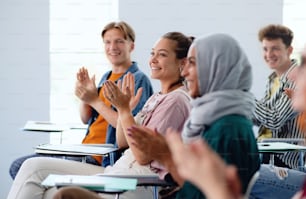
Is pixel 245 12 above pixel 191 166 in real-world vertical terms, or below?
above

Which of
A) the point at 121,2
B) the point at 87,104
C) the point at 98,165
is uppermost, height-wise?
the point at 121,2

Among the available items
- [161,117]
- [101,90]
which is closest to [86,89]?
[101,90]

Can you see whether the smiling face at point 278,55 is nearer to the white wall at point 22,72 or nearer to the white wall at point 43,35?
the white wall at point 43,35

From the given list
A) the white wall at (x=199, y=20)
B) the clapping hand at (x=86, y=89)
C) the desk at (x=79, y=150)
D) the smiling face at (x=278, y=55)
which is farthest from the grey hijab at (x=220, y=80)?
the white wall at (x=199, y=20)

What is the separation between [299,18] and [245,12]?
0.45m

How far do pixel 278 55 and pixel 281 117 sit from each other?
46cm

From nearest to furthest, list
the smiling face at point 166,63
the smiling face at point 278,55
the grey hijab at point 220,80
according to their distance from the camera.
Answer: the grey hijab at point 220,80
the smiling face at point 166,63
the smiling face at point 278,55

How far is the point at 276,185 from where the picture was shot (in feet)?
9.71

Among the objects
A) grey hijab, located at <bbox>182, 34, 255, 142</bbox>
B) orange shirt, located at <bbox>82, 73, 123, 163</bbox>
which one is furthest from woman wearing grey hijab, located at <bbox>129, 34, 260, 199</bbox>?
orange shirt, located at <bbox>82, 73, 123, 163</bbox>

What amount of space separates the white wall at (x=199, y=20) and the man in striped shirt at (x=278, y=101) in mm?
1144

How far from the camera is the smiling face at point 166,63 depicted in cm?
321

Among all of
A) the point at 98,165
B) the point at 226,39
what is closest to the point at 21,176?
the point at 98,165

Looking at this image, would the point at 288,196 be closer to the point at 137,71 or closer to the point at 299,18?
the point at 137,71

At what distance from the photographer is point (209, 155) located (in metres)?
1.21
